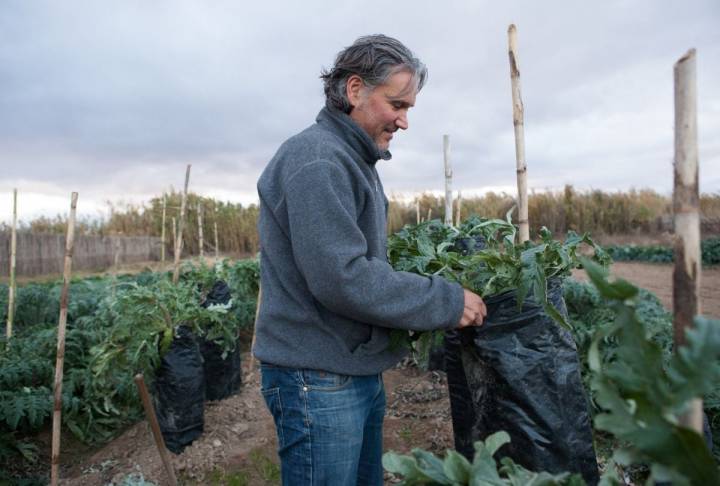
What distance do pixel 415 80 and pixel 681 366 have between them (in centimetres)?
125

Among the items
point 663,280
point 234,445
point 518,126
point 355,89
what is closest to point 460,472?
point 355,89

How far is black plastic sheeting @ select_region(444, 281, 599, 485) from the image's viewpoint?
178cm

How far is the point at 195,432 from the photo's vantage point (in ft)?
12.6

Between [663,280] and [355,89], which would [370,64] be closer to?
[355,89]

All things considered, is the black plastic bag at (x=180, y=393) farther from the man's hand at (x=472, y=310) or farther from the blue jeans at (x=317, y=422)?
the man's hand at (x=472, y=310)

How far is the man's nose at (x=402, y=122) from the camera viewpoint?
1688mm

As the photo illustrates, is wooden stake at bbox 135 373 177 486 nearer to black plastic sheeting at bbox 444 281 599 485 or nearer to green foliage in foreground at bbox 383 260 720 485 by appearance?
black plastic sheeting at bbox 444 281 599 485

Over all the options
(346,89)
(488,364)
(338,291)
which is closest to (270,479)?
(488,364)

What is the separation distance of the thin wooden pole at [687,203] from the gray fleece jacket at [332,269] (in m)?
0.79

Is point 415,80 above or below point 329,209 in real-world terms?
above

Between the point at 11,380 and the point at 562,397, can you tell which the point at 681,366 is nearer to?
the point at 562,397

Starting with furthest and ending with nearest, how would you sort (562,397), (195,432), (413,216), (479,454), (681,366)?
(413,216) → (195,432) → (562,397) → (479,454) → (681,366)

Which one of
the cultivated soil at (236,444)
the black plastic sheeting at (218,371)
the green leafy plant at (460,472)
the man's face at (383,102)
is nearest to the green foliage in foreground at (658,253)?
the cultivated soil at (236,444)

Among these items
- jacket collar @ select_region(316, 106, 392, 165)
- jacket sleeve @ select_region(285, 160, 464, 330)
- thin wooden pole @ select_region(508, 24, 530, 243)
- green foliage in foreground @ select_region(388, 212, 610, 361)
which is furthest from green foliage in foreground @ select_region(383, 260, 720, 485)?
thin wooden pole @ select_region(508, 24, 530, 243)
